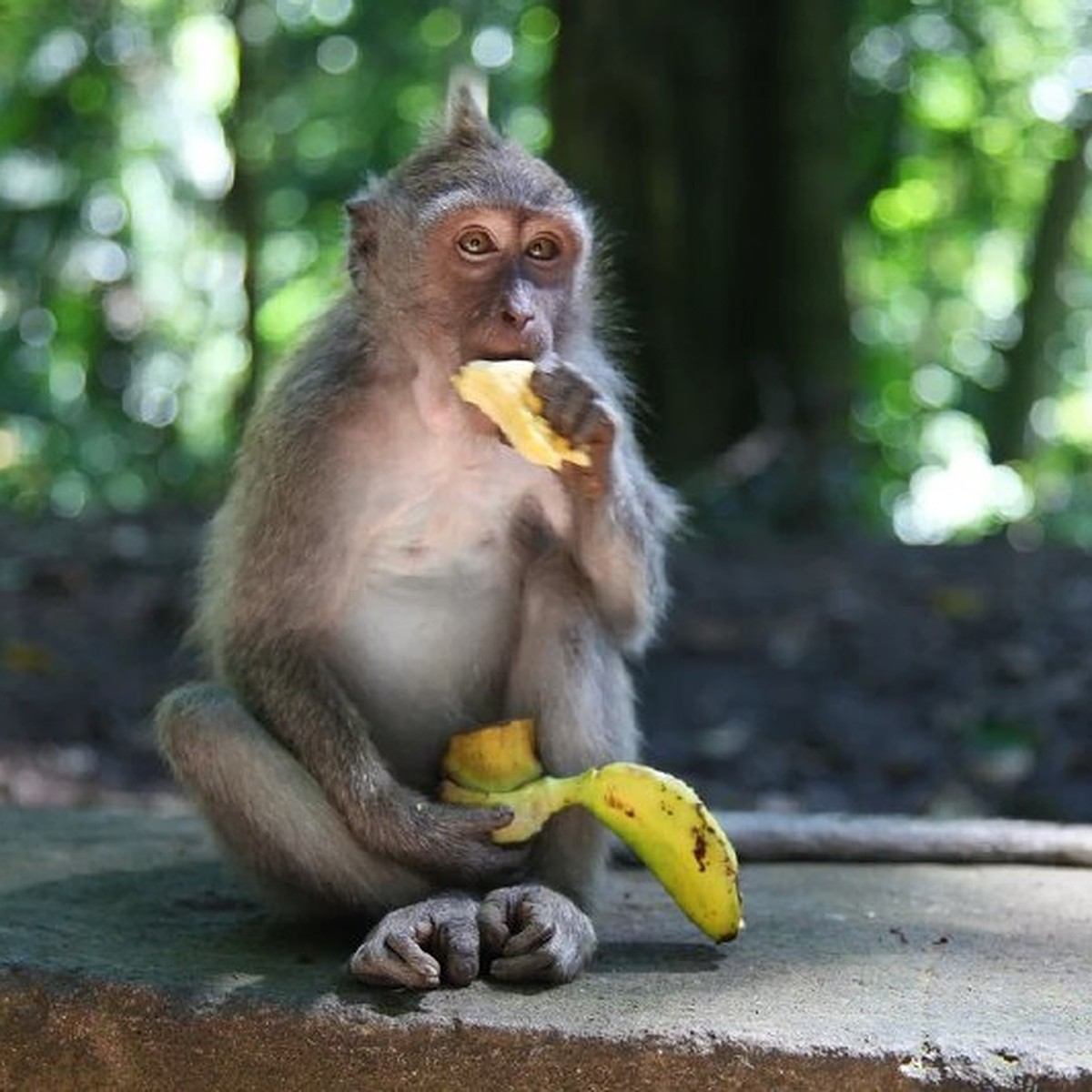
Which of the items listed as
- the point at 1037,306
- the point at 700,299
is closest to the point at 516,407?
the point at 700,299

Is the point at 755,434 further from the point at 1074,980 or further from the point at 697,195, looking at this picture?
the point at 1074,980

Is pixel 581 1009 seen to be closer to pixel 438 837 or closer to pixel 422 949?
pixel 422 949

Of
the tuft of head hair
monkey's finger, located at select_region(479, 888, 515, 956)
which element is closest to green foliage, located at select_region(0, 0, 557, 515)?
the tuft of head hair

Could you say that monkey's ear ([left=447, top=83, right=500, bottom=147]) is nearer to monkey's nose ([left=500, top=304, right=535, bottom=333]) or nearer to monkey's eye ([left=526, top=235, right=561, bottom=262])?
monkey's eye ([left=526, top=235, right=561, bottom=262])

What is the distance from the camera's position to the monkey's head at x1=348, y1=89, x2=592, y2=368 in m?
3.34

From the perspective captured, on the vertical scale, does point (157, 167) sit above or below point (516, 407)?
above

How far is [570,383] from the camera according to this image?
3119 millimetres

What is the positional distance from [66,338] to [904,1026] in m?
12.0

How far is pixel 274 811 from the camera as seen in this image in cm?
326

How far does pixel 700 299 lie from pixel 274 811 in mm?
6224

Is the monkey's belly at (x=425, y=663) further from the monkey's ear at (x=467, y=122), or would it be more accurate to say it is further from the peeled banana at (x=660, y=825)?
the monkey's ear at (x=467, y=122)

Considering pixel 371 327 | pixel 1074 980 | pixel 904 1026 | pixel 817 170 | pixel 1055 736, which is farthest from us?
pixel 817 170

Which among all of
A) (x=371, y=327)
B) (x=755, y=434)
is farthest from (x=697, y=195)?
(x=371, y=327)

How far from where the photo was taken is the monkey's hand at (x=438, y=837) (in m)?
3.25
